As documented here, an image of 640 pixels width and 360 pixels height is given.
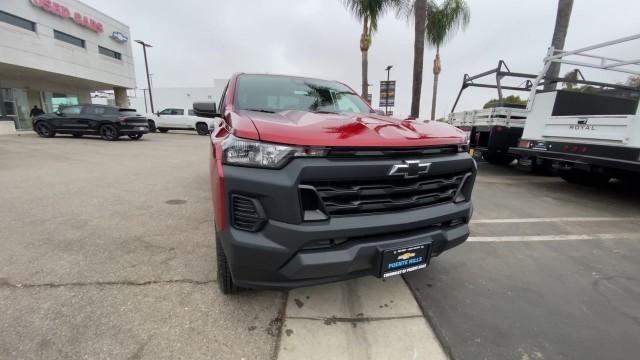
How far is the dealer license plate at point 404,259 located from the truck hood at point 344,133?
603 millimetres

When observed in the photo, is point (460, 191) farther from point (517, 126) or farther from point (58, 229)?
point (517, 126)

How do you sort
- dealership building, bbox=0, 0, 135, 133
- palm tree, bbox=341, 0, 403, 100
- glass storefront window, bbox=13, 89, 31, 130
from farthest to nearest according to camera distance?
glass storefront window, bbox=13, 89, 31, 130, dealership building, bbox=0, 0, 135, 133, palm tree, bbox=341, 0, 403, 100

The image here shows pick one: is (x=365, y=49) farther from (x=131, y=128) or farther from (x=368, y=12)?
(x=131, y=128)

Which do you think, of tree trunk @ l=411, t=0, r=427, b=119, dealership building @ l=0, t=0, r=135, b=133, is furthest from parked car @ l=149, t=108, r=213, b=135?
tree trunk @ l=411, t=0, r=427, b=119

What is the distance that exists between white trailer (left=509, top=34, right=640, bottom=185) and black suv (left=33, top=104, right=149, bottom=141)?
550 inches

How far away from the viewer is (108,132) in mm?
12906

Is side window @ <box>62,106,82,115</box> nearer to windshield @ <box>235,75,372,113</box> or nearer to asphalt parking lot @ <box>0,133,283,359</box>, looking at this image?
asphalt parking lot @ <box>0,133,283,359</box>

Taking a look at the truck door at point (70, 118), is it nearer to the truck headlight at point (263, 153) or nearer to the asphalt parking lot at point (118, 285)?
the asphalt parking lot at point (118, 285)

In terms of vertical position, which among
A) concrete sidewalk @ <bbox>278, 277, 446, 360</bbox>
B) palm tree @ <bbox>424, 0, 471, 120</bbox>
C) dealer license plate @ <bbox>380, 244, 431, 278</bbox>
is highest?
palm tree @ <bbox>424, 0, 471, 120</bbox>

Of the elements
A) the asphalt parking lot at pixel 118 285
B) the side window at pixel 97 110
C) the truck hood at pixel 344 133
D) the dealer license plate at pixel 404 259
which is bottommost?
the asphalt parking lot at pixel 118 285

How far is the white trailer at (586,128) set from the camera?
438 cm

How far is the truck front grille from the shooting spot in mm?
1626

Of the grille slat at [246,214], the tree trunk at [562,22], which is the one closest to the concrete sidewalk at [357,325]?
the grille slat at [246,214]

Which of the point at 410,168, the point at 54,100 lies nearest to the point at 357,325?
the point at 410,168
